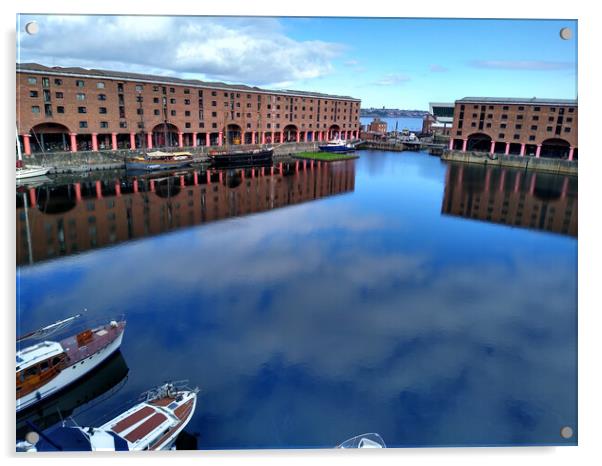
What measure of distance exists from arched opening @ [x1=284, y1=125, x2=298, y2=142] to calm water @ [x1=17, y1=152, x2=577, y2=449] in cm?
2476

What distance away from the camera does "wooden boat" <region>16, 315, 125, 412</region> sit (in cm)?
664

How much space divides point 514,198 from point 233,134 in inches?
969

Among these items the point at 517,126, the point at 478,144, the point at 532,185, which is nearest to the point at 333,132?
the point at 478,144

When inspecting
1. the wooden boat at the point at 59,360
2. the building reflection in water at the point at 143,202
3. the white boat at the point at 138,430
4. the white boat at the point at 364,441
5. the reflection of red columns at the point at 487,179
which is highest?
the reflection of red columns at the point at 487,179

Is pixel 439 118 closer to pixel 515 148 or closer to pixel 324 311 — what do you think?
pixel 515 148

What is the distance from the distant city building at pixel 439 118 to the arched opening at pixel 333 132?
28.0m

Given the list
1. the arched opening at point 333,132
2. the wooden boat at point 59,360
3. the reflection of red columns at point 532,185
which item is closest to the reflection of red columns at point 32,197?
the wooden boat at point 59,360

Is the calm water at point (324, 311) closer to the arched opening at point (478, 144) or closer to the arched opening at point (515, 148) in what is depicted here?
the arched opening at point (515, 148)

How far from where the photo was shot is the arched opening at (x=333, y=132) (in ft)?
160

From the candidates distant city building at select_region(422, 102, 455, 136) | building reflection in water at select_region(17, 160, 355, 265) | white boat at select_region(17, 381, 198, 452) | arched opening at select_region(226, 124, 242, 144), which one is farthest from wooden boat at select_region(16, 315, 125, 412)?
distant city building at select_region(422, 102, 455, 136)

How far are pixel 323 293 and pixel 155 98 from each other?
26409mm

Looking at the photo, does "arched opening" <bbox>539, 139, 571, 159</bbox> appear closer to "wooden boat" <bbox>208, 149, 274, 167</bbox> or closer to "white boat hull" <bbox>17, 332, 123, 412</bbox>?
"wooden boat" <bbox>208, 149, 274, 167</bbox>

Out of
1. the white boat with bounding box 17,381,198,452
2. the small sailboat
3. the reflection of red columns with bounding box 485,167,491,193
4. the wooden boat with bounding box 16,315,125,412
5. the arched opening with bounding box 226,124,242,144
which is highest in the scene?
the arched opening with bounding box 226,124,242,144

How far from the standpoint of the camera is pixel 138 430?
600 centimetres
